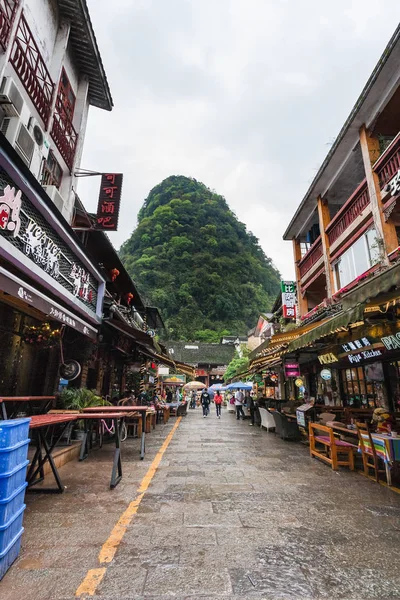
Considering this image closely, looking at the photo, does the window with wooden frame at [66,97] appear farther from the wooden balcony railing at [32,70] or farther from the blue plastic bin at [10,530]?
the blue plastic bin at [10,530]

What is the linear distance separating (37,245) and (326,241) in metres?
11.1

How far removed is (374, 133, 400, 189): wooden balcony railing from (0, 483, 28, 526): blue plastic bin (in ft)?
33.8

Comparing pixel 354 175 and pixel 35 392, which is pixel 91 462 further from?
pixel 354 175

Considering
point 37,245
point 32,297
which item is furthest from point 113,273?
point 32,297

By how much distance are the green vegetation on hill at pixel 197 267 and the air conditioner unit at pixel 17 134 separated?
2081 inches

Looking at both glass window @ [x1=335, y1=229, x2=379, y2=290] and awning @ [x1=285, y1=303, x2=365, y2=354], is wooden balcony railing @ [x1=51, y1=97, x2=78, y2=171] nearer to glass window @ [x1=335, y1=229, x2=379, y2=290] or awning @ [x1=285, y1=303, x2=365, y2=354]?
awning @ [x1=285, y1=303, x2=365, y2=354]

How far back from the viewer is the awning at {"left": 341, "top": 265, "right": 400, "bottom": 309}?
13.1ft

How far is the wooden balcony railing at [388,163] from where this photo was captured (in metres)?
8.41

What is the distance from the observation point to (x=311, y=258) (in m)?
14.8

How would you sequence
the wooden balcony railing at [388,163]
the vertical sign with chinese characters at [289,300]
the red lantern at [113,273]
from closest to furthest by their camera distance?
the wooden balcony railing at [388,163], the red lantern at [113,273], the vertical sign with chinese characters at [289,300]

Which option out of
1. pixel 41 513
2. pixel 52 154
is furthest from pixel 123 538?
pixel 52 154

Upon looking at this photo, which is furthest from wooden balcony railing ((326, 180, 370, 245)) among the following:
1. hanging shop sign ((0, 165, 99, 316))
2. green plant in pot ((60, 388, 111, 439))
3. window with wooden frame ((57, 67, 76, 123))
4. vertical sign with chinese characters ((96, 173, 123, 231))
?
green plant in pot ((60, 388, 111, 439))

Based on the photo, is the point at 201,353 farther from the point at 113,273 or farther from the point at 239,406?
the point at 113,273

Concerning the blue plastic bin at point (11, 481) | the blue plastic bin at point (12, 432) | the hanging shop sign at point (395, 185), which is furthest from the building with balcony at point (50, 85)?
the hanging shop sign at point (395, 185)
